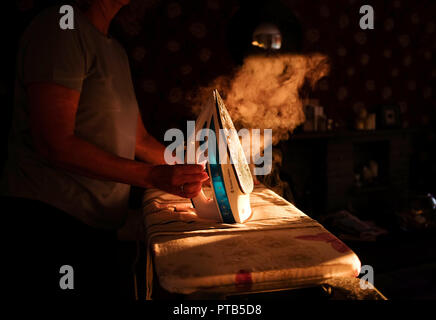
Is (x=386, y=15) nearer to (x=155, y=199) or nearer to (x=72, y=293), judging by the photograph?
(x=155, y=199)

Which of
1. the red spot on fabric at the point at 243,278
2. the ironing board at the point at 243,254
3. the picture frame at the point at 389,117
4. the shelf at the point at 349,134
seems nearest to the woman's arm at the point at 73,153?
the ironing board at the point at 243,254

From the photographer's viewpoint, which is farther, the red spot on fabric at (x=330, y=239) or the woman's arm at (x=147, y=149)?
the woman's arm at (x=147, y=149)

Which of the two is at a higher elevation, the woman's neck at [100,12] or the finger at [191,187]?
the woman's neck at [100,12]

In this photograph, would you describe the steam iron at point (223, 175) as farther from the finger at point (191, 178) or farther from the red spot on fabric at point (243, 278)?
the red spot on fabric at point (243, 278)

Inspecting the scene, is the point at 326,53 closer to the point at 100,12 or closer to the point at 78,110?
the point at 100,12

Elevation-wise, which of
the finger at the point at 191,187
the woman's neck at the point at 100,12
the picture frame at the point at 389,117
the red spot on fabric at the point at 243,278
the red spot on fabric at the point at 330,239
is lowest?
the red spot on fabric at the point at 243,278

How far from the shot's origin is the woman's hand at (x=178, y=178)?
2.84 feet

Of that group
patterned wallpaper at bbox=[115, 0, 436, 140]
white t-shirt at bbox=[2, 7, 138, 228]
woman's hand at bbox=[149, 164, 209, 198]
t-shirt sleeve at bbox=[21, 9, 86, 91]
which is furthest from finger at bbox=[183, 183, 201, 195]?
patterned wallpaper at bbox=[115, 0, 436, 140]

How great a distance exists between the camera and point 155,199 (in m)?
1.15

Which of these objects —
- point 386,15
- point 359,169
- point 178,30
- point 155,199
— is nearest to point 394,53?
point 386,15

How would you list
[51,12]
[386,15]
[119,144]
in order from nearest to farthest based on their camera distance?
1. [51,12]
2. [119,144]
3. [386,15]

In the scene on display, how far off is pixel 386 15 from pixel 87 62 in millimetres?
3033

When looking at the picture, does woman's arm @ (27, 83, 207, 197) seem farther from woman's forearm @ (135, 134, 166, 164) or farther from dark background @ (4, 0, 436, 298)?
dark background @ (4, 0, 436, 298)

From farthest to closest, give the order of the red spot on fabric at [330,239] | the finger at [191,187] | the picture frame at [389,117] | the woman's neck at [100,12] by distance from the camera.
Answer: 1. the picture frame at [389,117]
2. the woman's neck at [100,12]
3. the finger at [191,187]
4. the red spot on fabric at [330,239]
